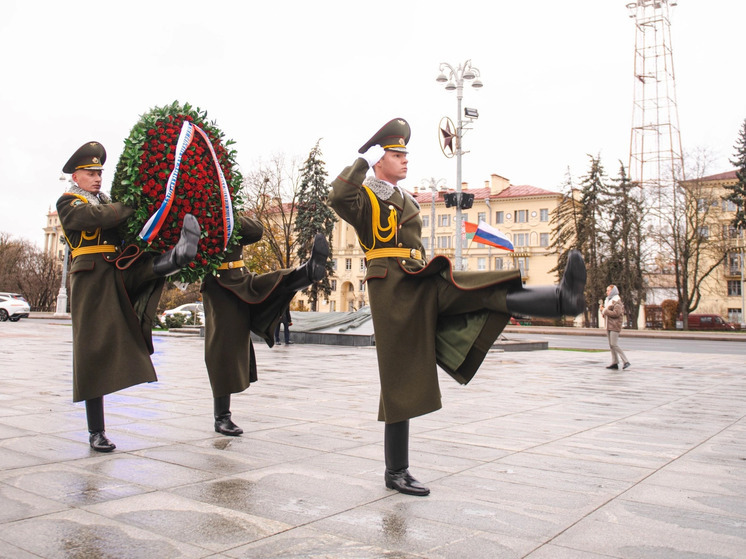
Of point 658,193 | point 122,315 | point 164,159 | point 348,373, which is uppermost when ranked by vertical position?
point 658,193

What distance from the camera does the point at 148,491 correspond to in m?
3.74

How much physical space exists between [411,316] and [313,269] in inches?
30.7

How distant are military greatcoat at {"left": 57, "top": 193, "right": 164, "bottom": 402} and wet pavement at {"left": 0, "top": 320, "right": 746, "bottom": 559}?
21.2 inches

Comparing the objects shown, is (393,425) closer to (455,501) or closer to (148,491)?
(455,501)

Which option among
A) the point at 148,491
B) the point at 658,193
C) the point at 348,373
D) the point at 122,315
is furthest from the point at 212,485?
the point at 658,193

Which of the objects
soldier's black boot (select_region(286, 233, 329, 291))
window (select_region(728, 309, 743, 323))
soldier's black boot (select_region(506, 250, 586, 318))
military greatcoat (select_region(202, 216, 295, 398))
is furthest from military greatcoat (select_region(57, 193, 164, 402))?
window (select_region(728, 309, 743, 323))

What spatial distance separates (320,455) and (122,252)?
2.16 m

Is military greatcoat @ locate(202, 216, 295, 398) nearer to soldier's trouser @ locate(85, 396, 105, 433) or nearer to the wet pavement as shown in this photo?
the wet pavement

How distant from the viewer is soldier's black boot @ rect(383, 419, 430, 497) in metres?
3.83

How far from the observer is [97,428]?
4871mm

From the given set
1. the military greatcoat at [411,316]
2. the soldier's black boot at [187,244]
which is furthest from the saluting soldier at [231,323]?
the military greatcoat at [411,316]

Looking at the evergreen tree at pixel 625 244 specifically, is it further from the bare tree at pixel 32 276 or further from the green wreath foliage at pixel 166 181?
the bare tree at pixel 32 276

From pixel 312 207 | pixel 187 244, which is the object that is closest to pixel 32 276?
pixel 312 207

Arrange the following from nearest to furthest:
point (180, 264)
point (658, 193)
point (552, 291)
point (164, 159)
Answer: point (552, 291) < point (180, 264) < point (164, 159) < point (658, 193)
